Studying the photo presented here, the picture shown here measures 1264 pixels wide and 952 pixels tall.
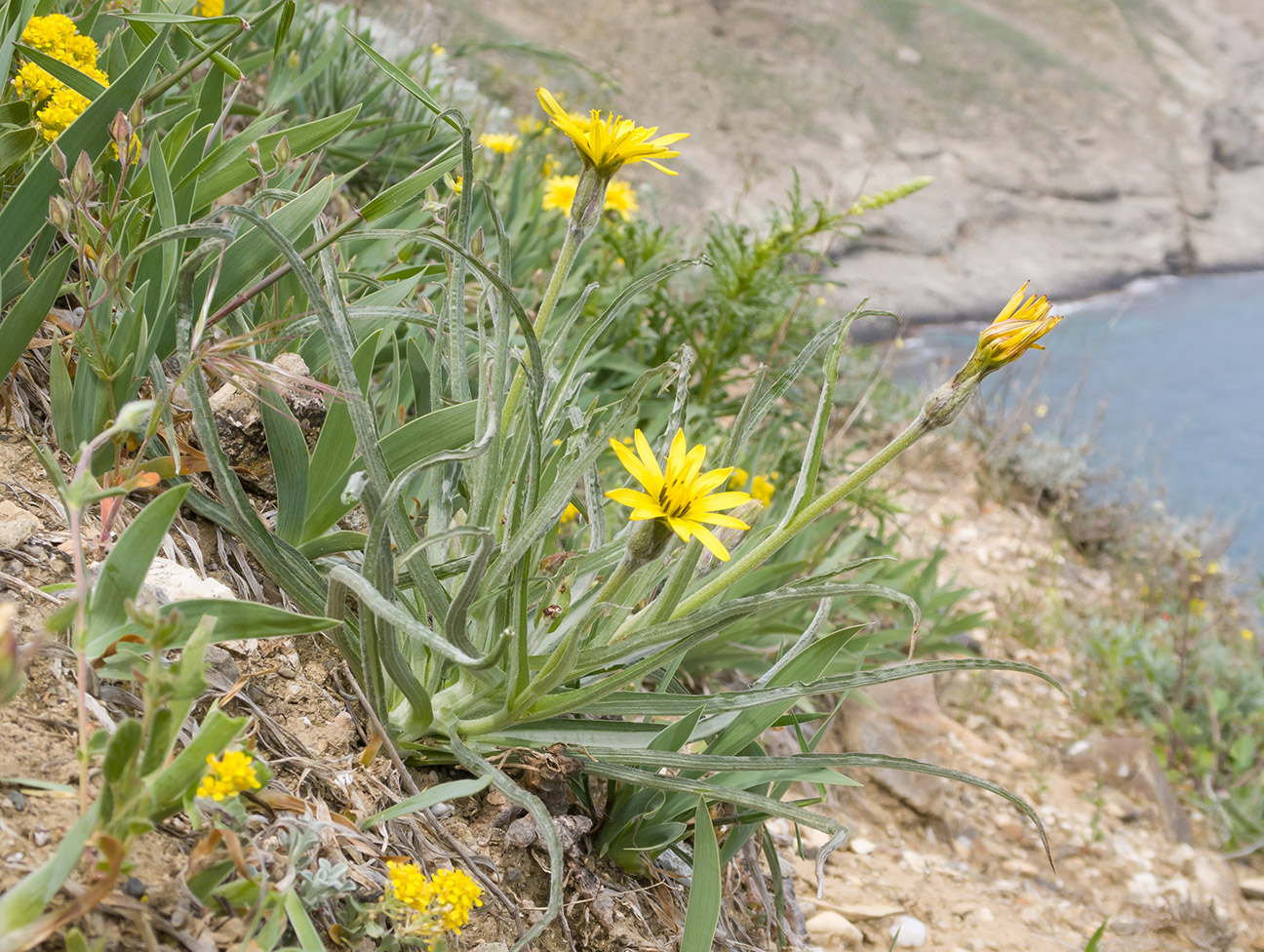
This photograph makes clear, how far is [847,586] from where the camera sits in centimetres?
86

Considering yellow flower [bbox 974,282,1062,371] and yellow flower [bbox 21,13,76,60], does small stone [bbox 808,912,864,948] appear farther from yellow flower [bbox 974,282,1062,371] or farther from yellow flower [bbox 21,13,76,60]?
yellow flower [bbox 21,13,76,60]

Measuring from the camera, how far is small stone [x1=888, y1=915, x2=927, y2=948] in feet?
5.28

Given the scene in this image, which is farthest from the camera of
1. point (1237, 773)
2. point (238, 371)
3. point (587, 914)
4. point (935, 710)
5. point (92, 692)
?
point (1237, 773)

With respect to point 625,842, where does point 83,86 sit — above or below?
above

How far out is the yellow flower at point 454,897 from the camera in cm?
75

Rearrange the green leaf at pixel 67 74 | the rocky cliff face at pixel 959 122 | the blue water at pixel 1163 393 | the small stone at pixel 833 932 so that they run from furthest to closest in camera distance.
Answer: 1. the rocky cliff face at pixel 959 122
2. the blue water at pixel 1163 393
3. the small stone at pixel 833 932
4. the green leaf at pixel 67 74

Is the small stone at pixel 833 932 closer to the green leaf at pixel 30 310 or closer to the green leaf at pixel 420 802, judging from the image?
the green leaf at pixel 420 802

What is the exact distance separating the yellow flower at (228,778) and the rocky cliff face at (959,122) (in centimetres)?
650

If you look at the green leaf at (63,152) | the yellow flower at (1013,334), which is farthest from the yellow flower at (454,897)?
the green leaf at (63,152)

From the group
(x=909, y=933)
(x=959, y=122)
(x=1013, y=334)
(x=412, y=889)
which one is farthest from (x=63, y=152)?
(x=959, y=122)

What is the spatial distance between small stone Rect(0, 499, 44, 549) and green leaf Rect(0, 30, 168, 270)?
296 millimetres

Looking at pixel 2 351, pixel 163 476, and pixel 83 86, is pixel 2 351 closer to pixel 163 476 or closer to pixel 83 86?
pixel 163 476

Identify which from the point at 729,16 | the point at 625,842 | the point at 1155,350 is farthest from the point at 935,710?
the point at 729,16

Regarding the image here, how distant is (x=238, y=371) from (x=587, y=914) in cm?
73
